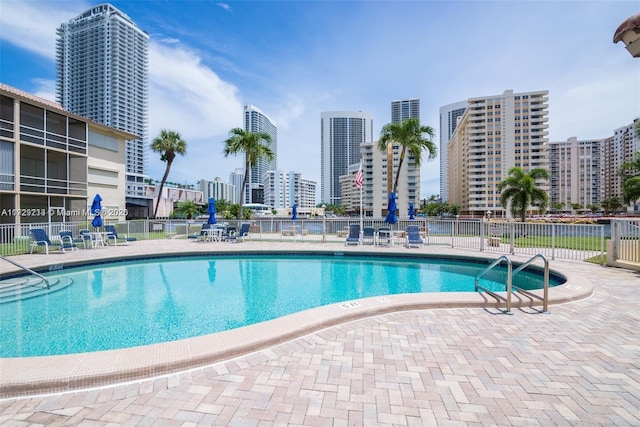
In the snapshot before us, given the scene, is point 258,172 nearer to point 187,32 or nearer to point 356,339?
point 187,32

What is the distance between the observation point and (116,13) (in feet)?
325

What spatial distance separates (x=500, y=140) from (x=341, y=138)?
10152cm

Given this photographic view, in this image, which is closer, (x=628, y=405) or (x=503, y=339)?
(x=628, y=405)

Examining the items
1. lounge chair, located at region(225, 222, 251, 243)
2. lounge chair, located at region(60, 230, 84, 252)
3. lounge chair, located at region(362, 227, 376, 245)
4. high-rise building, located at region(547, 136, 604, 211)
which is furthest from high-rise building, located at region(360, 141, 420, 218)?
lounge chair, located at region(60, 230, 84, 252)

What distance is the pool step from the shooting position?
→ 6.73 m

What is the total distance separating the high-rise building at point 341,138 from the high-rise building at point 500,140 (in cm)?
8684

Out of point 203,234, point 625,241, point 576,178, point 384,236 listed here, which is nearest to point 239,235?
point 203,234

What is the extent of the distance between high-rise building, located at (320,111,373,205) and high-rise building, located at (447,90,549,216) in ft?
285

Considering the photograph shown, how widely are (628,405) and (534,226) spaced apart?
11.6 m

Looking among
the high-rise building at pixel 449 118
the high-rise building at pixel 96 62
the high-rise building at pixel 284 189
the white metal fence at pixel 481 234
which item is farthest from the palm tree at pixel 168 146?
the high-rise building at pixel 449 118

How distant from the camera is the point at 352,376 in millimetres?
2824

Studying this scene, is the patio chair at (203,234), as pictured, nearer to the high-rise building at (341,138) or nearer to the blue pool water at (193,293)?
the blue pool water at (193,293)

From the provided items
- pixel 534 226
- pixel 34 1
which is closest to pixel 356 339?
pixel 534 226

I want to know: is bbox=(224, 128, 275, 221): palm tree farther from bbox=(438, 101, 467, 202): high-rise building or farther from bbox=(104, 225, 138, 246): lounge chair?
bbox=(438, 101, 467, 202): high-rise building
